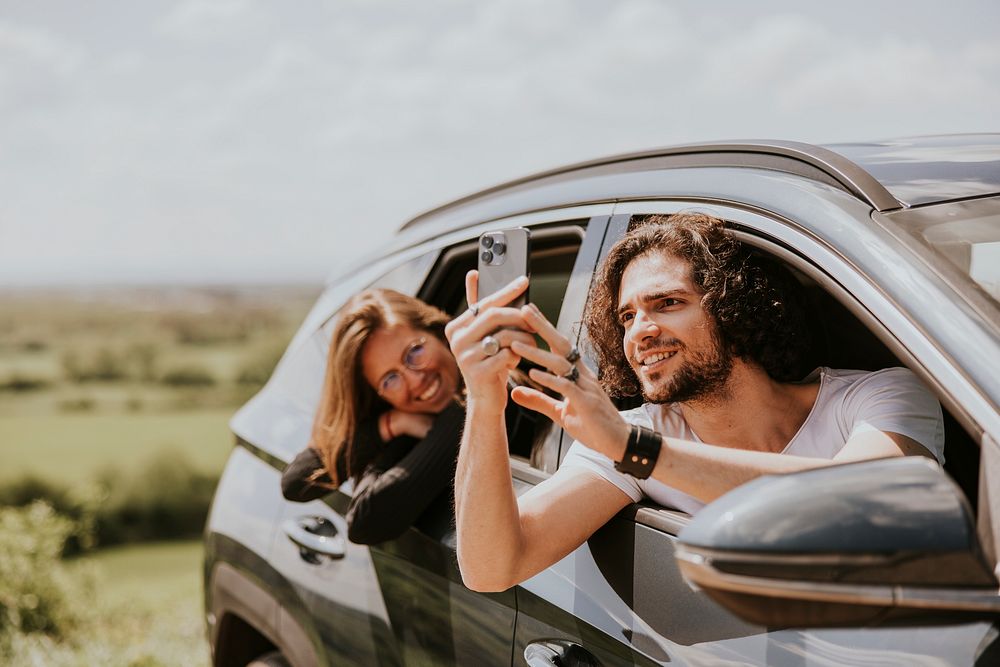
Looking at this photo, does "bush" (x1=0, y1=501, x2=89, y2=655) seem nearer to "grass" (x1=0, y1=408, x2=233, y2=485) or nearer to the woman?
the woman

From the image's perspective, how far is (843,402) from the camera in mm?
1781

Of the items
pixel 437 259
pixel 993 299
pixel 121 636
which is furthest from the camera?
pixel 121 636

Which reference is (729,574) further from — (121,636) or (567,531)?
(121,636)

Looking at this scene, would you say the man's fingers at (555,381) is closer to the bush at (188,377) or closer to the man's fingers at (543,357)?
the man's fingers at (543,357)

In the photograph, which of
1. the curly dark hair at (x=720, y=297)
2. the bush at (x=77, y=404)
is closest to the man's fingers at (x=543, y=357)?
the curly dark hair at (x=720, y=297)

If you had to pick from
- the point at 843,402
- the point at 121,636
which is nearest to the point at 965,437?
the point at 843,402

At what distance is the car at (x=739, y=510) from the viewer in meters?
0.95

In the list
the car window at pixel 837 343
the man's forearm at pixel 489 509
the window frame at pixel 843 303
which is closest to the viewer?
the window frame at pixel 843 303

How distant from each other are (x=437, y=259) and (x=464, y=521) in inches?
39.6

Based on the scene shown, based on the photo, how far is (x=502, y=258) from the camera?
5.45 feet

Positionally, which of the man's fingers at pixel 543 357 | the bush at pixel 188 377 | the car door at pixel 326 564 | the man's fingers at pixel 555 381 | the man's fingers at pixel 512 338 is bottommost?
the bush at pixel 188 377

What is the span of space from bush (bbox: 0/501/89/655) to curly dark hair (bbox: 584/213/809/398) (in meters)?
4.94

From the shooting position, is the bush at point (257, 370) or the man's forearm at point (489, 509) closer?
the man's forearm at point (489, 509)

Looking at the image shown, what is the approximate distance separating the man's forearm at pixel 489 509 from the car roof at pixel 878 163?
1.91 ft
